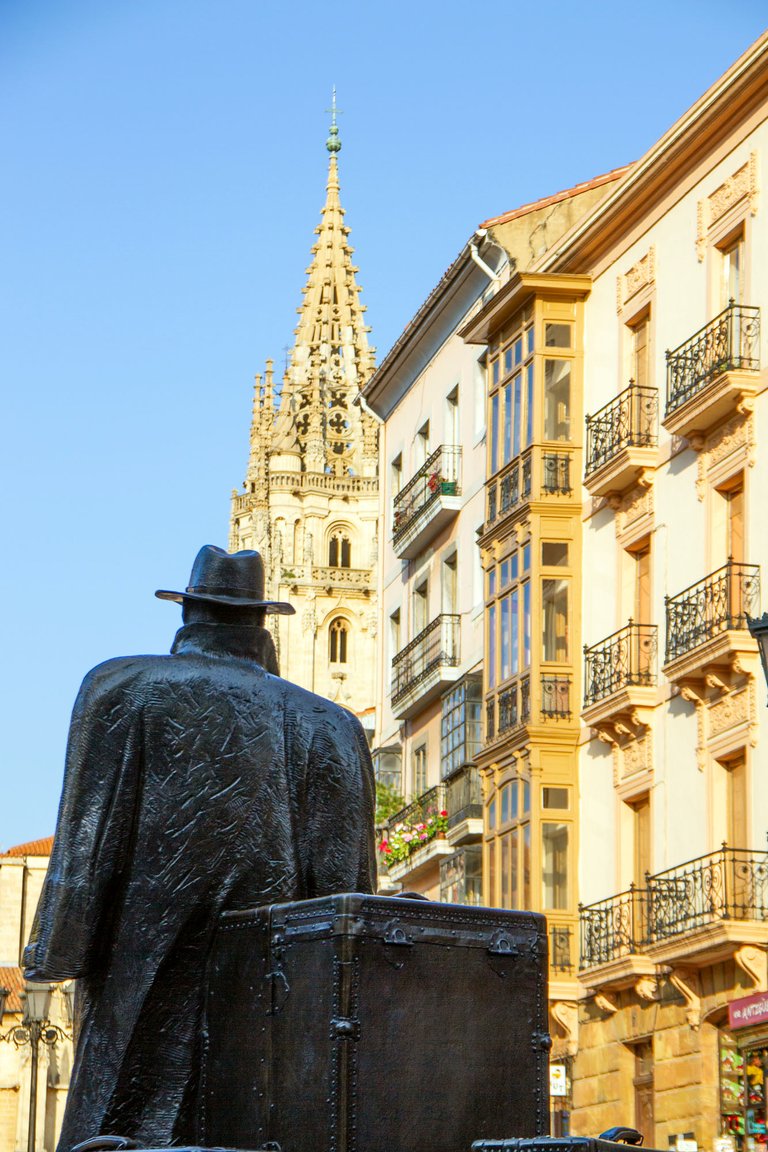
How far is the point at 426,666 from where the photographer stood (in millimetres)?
40875

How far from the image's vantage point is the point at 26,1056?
76312 mm

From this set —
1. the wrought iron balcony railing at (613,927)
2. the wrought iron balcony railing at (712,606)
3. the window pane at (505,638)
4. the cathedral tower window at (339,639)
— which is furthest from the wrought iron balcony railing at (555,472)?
the cathedral tower window at (339,639)

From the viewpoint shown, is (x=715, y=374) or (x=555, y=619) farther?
(x=555, y=619)

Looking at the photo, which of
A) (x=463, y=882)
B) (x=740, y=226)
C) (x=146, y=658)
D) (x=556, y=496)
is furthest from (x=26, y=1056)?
(x=146, y=658)

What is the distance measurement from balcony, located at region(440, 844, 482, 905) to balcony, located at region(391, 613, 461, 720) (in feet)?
11.3

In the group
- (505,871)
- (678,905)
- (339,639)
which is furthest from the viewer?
(339,639)

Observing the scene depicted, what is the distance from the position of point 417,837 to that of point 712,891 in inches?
496

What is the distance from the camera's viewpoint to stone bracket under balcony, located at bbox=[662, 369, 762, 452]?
28.1m

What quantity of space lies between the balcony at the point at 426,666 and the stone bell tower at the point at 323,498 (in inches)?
3464

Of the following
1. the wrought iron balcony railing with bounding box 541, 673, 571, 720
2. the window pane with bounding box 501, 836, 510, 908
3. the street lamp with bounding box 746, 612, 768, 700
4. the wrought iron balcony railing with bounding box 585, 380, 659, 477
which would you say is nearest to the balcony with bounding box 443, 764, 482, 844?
the window pane with bounding box 501, 836, 510, 908

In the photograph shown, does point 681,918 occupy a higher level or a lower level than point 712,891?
lower

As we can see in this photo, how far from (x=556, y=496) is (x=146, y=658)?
2690cm

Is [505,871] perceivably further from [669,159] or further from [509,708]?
[669,159]

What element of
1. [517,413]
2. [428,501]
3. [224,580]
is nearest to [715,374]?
[517,413]
